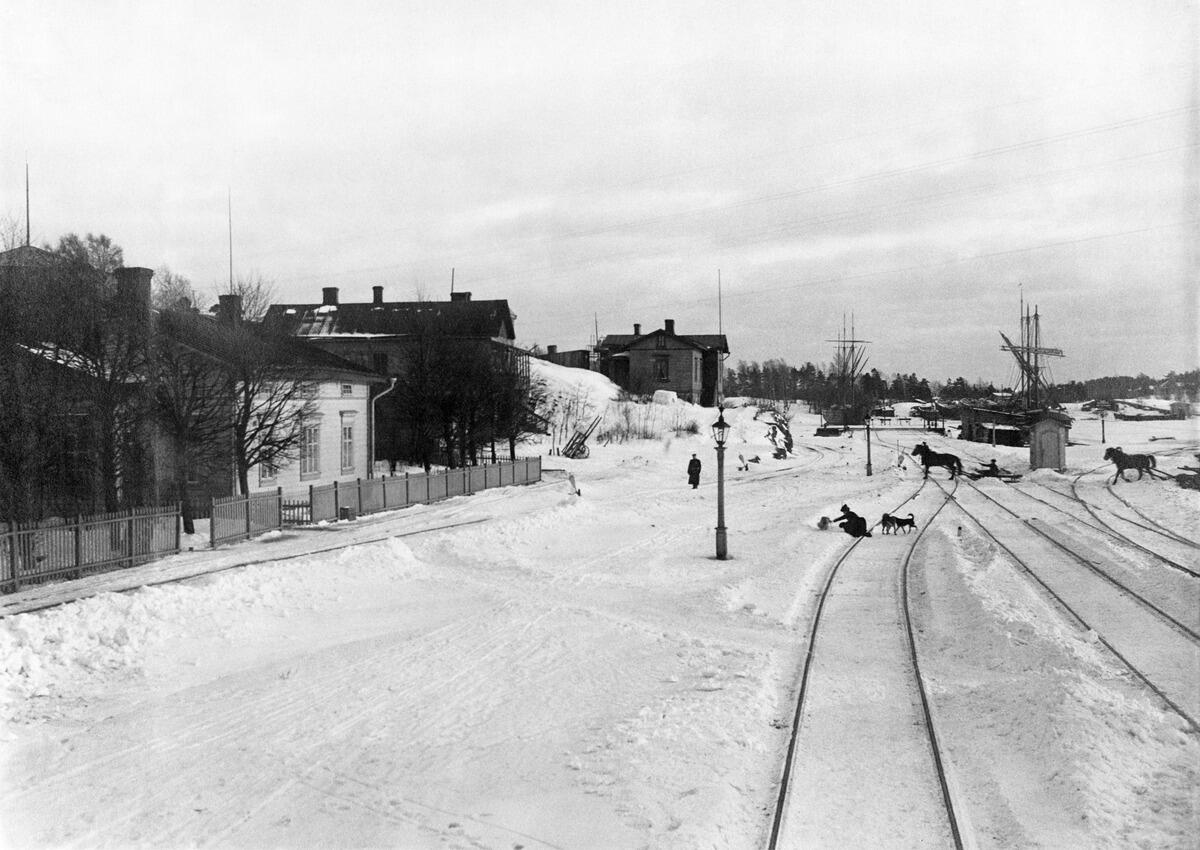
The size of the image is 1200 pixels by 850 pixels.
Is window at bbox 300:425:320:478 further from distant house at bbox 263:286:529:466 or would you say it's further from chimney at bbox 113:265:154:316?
chimney at bbox 113:265:154:316

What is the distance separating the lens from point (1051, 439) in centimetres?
4669

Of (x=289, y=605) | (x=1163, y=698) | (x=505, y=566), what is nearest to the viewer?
(x=1163, y=698)

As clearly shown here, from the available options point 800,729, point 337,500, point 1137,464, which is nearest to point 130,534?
point 337,500

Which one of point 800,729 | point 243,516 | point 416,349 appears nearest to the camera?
point 800,729

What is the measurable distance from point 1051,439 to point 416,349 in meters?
33.4

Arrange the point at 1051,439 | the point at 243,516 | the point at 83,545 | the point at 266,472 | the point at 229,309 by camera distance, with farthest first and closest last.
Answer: the point at 1051,439 < the point at 266,472 < the point at 229,309 < the point at 243,516 < the point at 83,545

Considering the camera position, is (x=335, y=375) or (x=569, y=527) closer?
(x=569, y=527)

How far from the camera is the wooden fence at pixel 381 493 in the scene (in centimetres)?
2355

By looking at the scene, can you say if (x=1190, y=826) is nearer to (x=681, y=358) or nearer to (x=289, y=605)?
(x=289, y=605)

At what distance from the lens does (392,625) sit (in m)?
13.0

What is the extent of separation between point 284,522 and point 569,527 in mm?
7522

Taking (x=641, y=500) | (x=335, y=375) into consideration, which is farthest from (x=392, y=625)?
(x=335, y=375)

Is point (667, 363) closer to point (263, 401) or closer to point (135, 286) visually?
point (263, 401)

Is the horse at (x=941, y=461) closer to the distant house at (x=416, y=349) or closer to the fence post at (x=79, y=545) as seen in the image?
the distant house at (x=416, y=349)
